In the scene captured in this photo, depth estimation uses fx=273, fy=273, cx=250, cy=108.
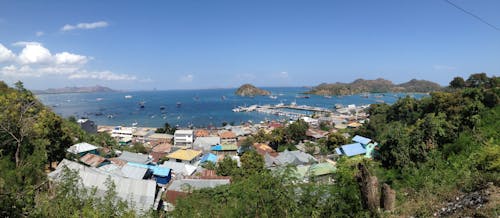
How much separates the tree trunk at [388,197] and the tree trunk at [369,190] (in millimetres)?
187

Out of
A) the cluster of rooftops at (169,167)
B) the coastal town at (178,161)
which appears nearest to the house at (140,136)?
the coastal town at (178,161)

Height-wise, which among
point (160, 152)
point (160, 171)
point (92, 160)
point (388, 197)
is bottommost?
point (160, 152)

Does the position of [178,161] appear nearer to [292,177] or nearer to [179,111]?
[292,177]

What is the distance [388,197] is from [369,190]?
1.34 feet

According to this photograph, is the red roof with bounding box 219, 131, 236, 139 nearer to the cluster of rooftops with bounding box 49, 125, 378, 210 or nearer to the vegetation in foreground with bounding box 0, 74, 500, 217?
the cluster of rooftops with bounding box 49, 125, 378, 210

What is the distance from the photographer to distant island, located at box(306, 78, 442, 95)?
121875mm

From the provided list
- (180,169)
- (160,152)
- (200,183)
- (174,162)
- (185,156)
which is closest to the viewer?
(200,183)

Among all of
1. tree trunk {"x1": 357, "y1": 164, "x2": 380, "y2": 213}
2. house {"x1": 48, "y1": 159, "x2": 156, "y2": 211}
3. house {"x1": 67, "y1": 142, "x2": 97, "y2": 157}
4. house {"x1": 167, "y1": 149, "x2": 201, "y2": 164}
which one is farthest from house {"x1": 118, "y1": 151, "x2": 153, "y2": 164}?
tree trunk {"x1": 357, "y1": 164, "x2": 380, "y2": 213}

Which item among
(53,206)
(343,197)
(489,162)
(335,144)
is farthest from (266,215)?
(335,144)

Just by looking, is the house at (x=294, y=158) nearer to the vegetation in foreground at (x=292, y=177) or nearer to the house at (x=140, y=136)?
the vegetation in foreground at (x=292, y=177)

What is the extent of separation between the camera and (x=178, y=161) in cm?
2072

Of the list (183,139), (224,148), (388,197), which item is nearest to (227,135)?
(183,139)

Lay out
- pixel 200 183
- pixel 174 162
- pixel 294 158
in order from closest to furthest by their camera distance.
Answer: pixel 200 183 < pixel 174 162 < pixel 294 158

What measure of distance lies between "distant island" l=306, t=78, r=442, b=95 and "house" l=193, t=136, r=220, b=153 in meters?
98.9
